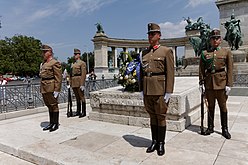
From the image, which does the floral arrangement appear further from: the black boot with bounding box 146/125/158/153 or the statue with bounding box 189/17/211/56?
the statue with bounding box 189/17/211/56

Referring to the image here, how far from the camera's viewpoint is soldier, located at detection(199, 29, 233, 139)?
4.15m

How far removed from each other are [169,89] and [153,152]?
111 cm

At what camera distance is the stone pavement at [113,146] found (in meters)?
3.27

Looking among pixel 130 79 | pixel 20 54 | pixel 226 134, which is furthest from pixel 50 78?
pixel 20 54

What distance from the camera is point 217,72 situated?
13.8ft

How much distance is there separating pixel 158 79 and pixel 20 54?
182ft

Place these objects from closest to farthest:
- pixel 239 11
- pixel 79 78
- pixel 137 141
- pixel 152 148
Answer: pixel 152 148, pixel 137 141, pixel 79 78, pixel 239 11

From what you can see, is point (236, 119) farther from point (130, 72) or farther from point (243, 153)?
point (130, 72)

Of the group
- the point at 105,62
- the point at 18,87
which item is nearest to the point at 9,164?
the point at 18,87

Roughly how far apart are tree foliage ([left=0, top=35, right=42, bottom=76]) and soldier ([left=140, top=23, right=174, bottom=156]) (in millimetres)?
52084

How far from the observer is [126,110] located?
5508mm

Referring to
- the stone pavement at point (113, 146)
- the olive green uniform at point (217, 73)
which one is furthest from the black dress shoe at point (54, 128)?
the olive green uniform at point (217, 73)

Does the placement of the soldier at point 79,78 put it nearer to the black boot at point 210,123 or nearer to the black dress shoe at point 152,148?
the black dress shoe at point 152,148

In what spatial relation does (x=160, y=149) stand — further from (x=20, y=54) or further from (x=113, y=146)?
(x=20, y=54)
